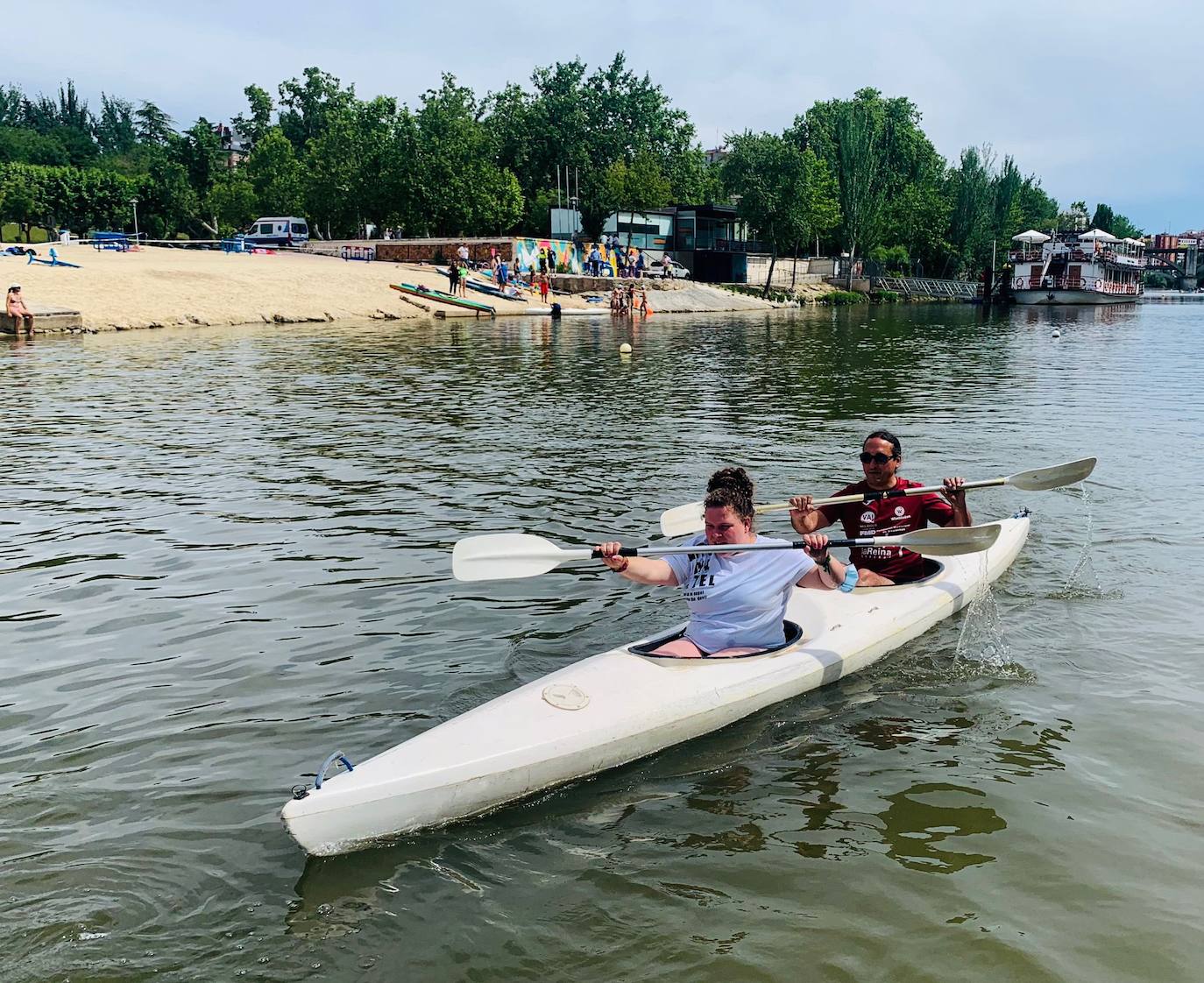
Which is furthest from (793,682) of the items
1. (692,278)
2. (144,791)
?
(692,278)

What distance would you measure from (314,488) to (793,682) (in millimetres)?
7379

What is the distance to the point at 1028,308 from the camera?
73125mm

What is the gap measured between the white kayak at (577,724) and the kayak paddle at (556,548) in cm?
53

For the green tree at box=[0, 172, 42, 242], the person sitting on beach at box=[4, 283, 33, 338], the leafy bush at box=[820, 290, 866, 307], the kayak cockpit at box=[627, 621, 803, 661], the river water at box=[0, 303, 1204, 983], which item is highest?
the green tree at box=[0, 172, 42, 242]

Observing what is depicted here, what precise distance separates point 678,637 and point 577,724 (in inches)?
52.0

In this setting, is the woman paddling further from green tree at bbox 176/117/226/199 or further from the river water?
green tree at bbox 176/117/226/199

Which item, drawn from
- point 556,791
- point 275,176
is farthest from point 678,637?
point 275,176

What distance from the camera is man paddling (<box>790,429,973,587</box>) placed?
7711mm

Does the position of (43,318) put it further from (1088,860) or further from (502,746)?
(1088,860)

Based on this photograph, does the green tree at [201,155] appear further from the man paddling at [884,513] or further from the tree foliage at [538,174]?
the man paddling at [884,513]

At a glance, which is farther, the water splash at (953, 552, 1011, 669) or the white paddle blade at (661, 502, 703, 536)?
the white paddle blade at (661, 502, 703, 536)

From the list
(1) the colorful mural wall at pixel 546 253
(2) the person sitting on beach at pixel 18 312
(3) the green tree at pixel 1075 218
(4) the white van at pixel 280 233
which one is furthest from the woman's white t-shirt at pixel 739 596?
(3) the green tree at pixel 1075 218

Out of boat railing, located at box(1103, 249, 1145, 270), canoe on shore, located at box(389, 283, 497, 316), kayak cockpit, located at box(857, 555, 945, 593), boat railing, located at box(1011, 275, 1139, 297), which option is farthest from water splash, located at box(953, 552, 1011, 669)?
boat railing, located at box(1103, 249, 1145, 270)

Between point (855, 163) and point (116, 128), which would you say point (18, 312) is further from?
Answer: point (116, 128)
